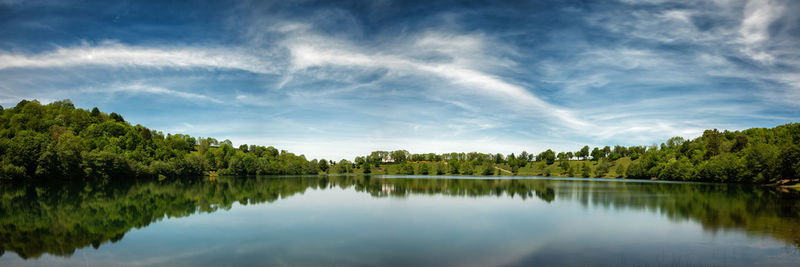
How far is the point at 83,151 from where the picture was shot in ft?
243

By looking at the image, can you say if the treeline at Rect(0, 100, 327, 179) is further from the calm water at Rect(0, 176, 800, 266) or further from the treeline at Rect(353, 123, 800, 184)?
the treeline at Rect(353, 123, 800, 184)

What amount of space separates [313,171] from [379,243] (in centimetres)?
16158

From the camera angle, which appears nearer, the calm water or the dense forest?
the calm water

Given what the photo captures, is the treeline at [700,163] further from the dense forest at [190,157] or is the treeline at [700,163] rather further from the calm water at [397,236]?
the calm water at [397,236]

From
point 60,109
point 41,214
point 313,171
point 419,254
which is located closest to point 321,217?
point 419,254

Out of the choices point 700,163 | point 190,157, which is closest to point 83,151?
point 190,157

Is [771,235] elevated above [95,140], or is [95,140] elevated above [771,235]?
[95,140]

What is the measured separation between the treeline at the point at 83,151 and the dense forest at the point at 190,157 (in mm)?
140

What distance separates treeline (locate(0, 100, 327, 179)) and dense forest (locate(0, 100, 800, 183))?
140 mm

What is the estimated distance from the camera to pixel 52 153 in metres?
62.9

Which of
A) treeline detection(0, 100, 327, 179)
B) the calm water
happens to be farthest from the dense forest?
the calm water

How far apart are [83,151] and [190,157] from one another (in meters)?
41.8

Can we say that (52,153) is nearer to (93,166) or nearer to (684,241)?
(93,166)

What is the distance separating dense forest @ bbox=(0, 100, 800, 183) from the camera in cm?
6247
